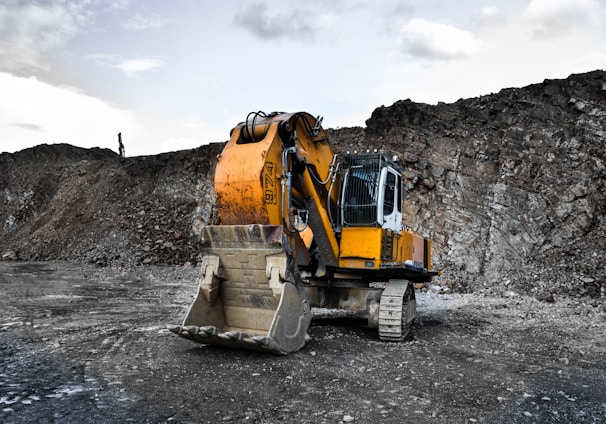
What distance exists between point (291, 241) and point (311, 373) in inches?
65.1

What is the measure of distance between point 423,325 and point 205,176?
1756 centimetres

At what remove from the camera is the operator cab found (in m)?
7.43

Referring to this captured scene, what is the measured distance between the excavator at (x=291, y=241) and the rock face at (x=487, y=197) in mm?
7821

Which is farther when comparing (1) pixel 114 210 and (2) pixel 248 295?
(1) pixel 114 210

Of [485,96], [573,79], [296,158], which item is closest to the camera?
[296,158]

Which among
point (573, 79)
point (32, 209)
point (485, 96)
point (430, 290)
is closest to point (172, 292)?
point (430, 290)

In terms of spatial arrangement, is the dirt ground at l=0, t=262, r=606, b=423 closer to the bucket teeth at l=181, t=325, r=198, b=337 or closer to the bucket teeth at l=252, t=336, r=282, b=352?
the bucket teeth at l=252, t=336, r=282, b=352

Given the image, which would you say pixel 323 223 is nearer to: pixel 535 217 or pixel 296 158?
pixel 296 158

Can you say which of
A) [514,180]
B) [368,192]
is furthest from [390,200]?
[514,180]

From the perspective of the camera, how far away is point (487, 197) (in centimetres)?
1728

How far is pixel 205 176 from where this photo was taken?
81.4 ft

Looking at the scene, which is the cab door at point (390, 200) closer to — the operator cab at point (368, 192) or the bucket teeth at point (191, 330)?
the operator cab at point (368, 192)

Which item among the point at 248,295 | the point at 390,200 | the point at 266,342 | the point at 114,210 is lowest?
the point at 266,342

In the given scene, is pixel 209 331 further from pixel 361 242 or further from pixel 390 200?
pixel 390 200
